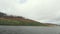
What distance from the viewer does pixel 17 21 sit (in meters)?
101

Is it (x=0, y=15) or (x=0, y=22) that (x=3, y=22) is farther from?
(x=0, y=15)

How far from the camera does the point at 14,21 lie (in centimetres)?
9988

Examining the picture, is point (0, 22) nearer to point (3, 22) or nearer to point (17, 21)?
point (3, 22)

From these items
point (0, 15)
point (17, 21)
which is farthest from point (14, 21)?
point (0, 15)

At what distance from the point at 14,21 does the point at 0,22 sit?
25.7 feet

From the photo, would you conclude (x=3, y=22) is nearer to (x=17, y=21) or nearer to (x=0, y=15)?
(x=17, y=21)

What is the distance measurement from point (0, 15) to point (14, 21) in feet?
61.0

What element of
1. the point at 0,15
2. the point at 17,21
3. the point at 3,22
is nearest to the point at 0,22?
the point at 3,22

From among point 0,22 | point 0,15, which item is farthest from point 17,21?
point 0,15

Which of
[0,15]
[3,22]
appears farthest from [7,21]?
[0,15]

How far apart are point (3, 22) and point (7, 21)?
2695 mm

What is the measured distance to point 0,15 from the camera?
377 feet

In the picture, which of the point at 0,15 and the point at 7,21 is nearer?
the point at 7,21

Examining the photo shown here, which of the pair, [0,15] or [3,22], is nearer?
[3,22]
